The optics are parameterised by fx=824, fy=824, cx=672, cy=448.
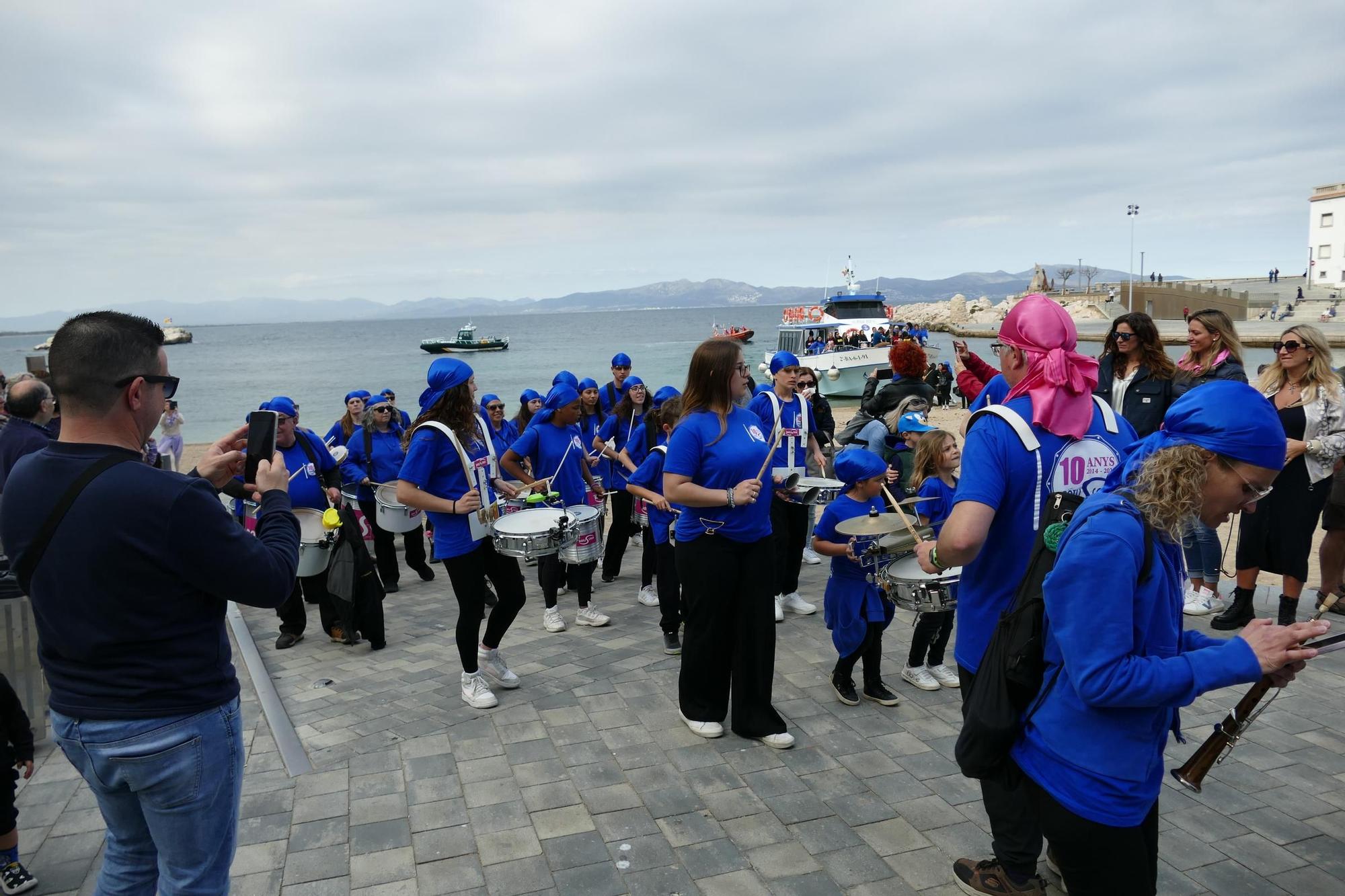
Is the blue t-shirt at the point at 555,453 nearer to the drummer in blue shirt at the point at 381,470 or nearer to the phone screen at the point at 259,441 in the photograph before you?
the drummer in blue shirt at the point at 381,470

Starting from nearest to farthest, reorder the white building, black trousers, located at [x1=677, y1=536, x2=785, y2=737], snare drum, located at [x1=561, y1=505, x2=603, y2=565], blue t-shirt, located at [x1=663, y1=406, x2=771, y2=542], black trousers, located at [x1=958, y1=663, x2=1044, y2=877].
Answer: black trousers, located at [x1=958, y1=663, x2=1044, y2=877] → blue t-shirt, located at [x1=663, y1=406, x2=771, y2=542] → black trousers, located at [x1=677, y1=536, x2=785, y2=737] → snare drum, located at [x1=561, y1=505, x2=603, y2=565] → the white building

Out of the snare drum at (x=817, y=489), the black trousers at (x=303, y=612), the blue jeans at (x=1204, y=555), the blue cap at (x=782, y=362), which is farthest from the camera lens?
the blue cap at (x=782, y=362)

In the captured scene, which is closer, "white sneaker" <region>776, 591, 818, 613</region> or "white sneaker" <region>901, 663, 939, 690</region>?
"white sneaker" <region>901, 663, 939, 690</region>

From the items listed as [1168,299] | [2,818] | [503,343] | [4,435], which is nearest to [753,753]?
[2,818]

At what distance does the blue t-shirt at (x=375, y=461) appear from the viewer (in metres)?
7.85

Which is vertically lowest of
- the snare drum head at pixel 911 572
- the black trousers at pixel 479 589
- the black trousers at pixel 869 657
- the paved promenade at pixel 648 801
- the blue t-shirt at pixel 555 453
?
the paved promenade at pixel 648 801

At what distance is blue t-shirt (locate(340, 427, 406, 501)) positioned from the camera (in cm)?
785

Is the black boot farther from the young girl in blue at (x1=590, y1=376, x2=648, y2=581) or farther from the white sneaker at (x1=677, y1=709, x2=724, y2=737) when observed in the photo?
the young girl in blue at (x1=590, y1=376, x2=648, y2=581)

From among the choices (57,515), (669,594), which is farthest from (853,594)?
(57,515)

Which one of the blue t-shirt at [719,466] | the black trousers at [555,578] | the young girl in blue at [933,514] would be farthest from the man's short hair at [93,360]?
the black trousers at [555,578]

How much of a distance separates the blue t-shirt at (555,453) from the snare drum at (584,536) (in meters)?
0.33

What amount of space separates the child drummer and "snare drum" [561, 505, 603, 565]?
5.00ft

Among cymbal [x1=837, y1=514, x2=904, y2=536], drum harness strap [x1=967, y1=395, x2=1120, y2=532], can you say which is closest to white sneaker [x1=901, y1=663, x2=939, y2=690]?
cymbal [x1=837, y1=514, x2=904, y2=536]

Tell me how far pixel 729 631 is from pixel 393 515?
3598mm
